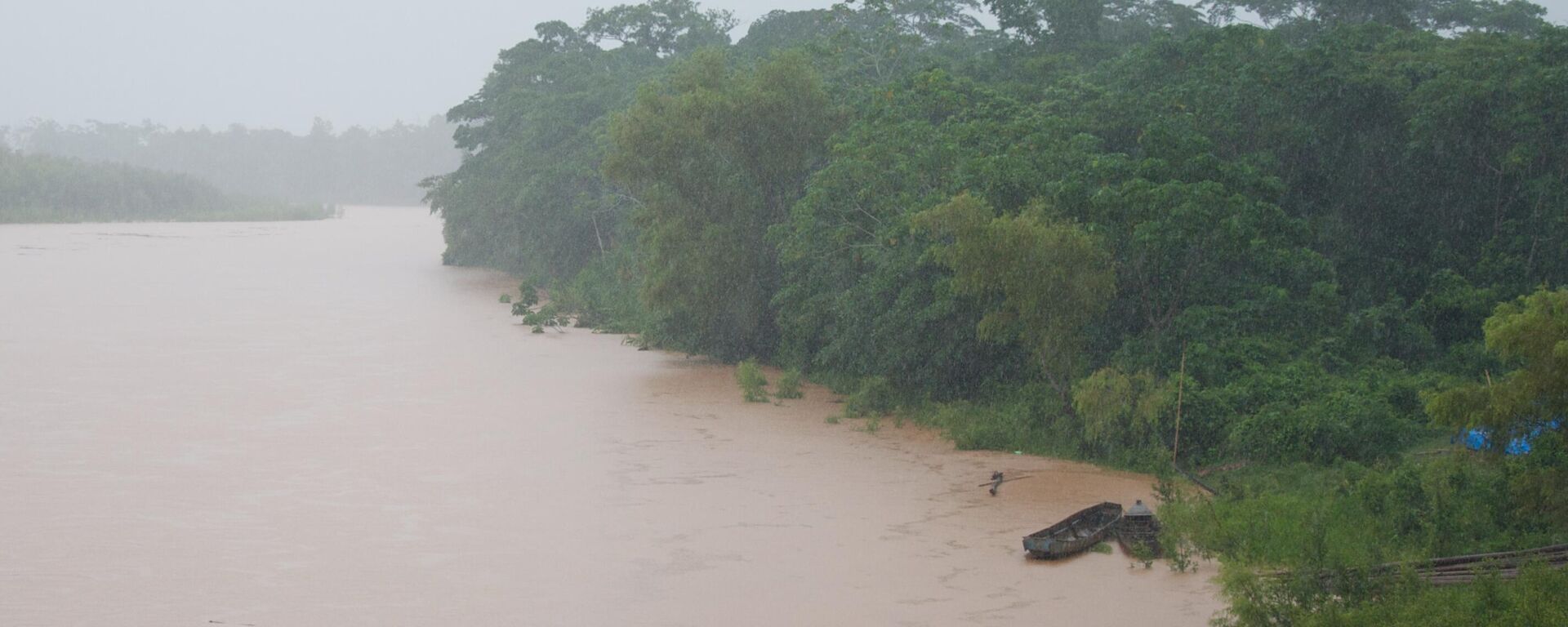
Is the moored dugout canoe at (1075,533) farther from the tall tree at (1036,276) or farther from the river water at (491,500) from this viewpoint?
the tall tree at (1036,276)

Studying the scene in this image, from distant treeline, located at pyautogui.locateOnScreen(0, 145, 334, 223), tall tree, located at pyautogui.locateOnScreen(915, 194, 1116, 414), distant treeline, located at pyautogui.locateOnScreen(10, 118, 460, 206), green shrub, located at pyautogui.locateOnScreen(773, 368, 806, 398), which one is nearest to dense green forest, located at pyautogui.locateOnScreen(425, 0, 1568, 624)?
tall tree, located at pyautogui.locateOnScreen(915, 194, 1116, 414)

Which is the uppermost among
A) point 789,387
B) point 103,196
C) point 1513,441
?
point 103,196

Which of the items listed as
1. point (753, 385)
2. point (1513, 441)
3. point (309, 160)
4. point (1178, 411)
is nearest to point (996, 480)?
point (1178, 411)

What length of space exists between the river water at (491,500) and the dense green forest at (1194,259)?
113 cm

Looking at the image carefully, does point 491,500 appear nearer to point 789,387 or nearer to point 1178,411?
point 789,387

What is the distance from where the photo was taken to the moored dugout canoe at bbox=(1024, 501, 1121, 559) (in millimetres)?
12305

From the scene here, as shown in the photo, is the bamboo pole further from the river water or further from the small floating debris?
the small floating debris

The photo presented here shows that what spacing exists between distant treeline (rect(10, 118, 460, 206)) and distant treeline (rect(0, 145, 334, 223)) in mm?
34783

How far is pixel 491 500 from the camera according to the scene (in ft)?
50.7

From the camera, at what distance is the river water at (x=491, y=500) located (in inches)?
460

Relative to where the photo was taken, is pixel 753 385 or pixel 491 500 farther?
pixel 753 385

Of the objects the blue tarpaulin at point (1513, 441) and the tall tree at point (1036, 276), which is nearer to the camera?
the blue tarpaulin at point (1513, 441)

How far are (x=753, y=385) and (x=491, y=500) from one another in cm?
673

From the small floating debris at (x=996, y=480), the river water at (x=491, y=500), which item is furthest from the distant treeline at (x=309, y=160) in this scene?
the small floating debris at (x=996, y=480)
